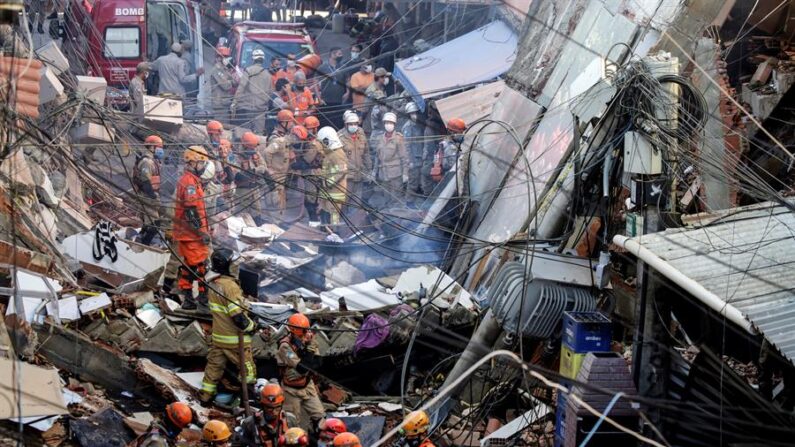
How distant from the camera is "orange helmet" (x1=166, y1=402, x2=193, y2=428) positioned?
10.5 meters

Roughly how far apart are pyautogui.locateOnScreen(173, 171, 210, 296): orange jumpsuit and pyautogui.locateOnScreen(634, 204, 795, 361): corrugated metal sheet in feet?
18.6

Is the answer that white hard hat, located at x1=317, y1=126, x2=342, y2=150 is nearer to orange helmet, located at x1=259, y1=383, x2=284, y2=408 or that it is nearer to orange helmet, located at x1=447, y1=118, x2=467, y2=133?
orange helmet, located at x1=447, y1=118, x2=467, y2=133

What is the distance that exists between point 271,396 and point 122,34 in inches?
543

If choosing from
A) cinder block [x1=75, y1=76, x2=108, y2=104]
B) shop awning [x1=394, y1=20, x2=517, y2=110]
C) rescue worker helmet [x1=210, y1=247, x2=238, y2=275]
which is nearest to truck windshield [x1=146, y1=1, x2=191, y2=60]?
shop awning [x1=394, y1=20, x2=517, y2=110]

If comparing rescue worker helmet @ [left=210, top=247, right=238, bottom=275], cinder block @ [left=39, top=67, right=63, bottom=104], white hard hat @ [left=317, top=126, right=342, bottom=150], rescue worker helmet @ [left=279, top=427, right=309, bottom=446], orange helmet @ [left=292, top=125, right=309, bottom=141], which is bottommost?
rescue worker helmet @ [left=279, top=427, right=309, bottom=446]

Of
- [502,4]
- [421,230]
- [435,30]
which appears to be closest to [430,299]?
[421,230]

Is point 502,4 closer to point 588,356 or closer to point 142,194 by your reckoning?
point 142,194

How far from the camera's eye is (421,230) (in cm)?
1609

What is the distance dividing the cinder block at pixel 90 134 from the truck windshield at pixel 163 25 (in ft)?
22.4

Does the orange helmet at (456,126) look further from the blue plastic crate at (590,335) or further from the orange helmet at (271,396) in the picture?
the orange helmet at (271,396)

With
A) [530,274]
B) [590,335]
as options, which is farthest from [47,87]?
[590,335]

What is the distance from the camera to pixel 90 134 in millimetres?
15820

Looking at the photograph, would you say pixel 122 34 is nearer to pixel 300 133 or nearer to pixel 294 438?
pixel 300 133

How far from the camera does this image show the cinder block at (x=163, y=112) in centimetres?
1839
